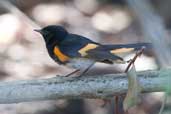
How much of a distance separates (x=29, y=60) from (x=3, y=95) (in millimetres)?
2149

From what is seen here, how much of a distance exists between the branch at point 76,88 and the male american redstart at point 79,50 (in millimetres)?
81

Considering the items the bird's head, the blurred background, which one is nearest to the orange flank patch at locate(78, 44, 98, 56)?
the bird's head

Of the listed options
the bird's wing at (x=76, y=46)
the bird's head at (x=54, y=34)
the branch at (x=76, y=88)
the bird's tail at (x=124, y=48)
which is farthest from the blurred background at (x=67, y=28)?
the branch at (x=76, y=88)

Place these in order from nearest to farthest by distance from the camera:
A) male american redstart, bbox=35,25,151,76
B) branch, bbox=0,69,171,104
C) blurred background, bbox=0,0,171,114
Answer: branch, bbox=0,69,171,104, male american redstart, bbox=35,25,151,76, blurred background, bbox=0,0,171,114

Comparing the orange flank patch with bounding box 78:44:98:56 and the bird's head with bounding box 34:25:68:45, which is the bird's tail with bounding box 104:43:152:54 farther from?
the bird's head with bounding box 34:25:68:45

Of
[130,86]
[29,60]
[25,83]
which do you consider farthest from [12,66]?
[130,86]

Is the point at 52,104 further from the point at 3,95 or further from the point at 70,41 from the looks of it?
the point at 3,95

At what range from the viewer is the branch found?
1572 millimetres

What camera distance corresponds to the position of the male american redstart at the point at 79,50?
1732mm

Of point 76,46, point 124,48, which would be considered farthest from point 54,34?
point 124,48

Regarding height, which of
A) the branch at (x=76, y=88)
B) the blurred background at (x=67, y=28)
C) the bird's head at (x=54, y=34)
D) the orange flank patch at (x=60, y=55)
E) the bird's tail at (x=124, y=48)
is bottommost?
the branch at (x=76, y=88)

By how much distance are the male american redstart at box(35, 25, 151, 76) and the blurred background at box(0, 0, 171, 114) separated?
1252 mm

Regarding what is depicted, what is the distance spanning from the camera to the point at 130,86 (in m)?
1.25

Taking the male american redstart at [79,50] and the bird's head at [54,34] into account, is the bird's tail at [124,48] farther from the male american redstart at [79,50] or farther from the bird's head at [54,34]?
the bird's head at [54,34]
